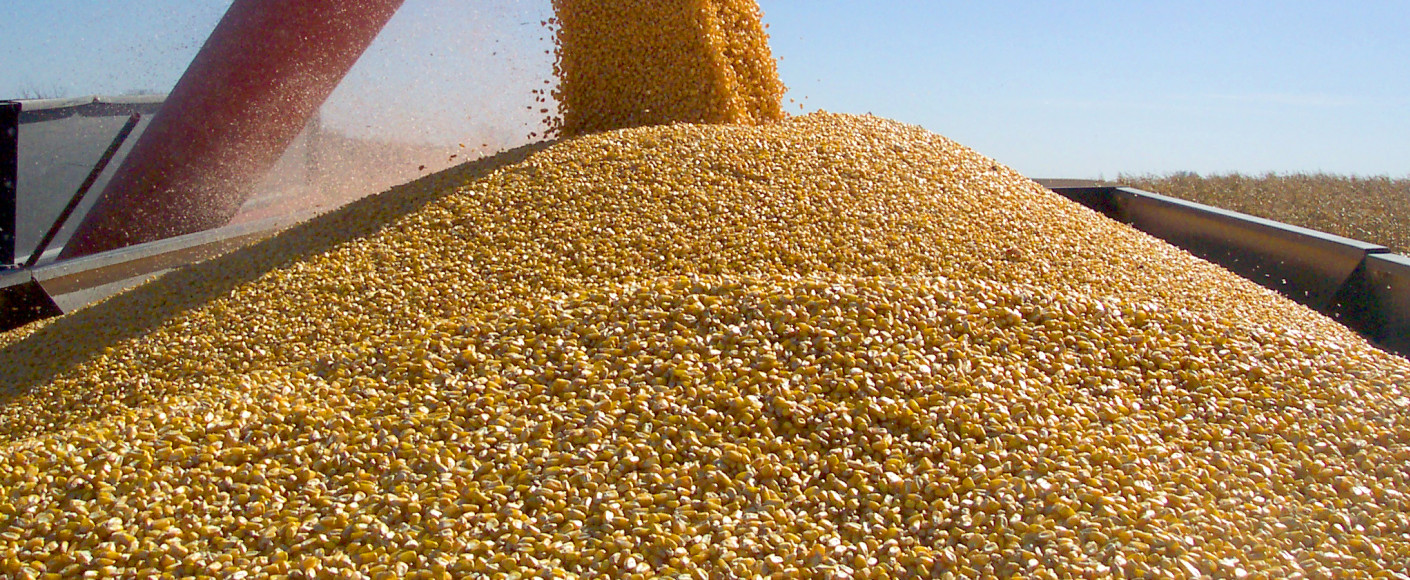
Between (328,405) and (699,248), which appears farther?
(699,248)

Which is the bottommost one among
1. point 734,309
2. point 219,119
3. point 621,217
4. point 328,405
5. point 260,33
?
point 328,405

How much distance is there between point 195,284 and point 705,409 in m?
2.46

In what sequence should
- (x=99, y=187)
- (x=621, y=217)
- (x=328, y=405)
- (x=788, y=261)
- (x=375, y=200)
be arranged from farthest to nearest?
1. (x=99, y=187)
2. (x=375, y=200)
3. (x=621, y=217)
4. (x=788, y=261)
5. (x=328, y=405)

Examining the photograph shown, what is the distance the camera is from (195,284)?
3.43m

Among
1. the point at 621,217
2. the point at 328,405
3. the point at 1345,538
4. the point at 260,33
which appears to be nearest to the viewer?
the point at 1345,538

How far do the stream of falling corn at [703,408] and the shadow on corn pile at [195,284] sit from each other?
29 mm

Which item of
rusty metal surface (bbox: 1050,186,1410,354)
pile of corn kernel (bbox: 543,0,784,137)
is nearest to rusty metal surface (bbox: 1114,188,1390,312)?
rusty metal surface (bbox: 1050,186,1410,354)

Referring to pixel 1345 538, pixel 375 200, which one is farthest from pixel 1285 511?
pixel 375 200

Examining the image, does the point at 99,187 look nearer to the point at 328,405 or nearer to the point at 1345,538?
the point at 328,405

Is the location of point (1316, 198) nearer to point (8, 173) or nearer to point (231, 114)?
point (231, 114)

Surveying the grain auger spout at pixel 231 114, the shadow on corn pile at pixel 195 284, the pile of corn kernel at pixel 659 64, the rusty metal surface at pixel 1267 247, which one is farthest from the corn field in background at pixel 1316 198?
the grain auger spout at pixel 231 114

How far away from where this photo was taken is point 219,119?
14.9 ft

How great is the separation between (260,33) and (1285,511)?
451 centimetres

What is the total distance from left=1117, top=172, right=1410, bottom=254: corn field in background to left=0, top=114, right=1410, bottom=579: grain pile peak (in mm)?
2120
